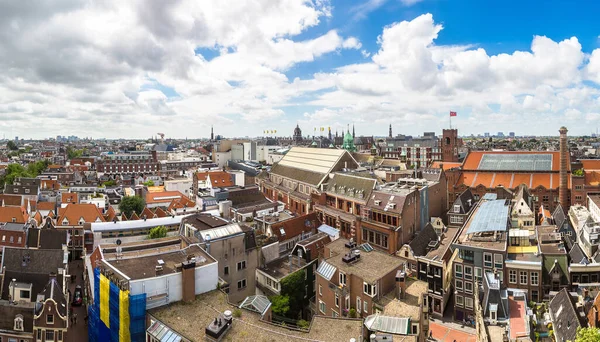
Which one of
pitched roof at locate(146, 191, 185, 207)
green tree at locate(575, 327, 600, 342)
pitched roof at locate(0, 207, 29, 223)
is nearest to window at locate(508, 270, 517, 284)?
green tree at locate(575, 327, 600, 342)

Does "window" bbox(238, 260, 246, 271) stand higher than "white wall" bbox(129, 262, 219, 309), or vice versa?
"white wall" bbox(129, 262, 219, 309)

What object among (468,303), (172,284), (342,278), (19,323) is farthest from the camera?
(468,303)

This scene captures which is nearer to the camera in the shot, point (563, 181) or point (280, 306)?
point (280, 306)

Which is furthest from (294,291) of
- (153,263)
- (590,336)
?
(590,336)

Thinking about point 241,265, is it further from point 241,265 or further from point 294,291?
point 294,291

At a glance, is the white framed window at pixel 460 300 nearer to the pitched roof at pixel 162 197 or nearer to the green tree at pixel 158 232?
the green tree at pixel 158 232

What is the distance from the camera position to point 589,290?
5138 cm

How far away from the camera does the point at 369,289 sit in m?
46.2

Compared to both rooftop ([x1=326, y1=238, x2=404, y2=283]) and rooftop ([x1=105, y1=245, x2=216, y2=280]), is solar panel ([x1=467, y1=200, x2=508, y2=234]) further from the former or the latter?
rooftop ([x1=105, y1=245, x2=216, y2=280])

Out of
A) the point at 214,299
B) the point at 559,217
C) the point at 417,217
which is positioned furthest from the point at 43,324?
the point at 559,217

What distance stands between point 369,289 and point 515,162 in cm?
7463

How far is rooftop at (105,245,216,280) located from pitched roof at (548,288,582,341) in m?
37.3

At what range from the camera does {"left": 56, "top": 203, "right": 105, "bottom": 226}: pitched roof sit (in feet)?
281

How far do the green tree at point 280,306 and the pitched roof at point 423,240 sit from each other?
24.7 metres
